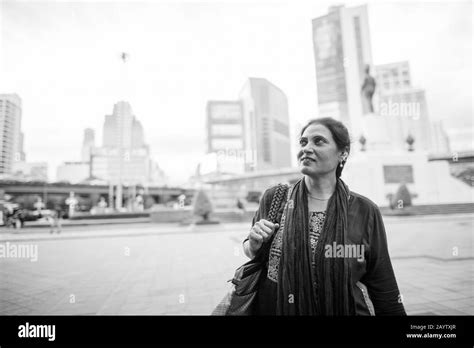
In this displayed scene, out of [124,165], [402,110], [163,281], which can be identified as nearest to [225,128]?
[402,110]

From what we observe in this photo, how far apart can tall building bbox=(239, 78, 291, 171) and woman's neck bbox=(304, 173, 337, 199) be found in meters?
2.05

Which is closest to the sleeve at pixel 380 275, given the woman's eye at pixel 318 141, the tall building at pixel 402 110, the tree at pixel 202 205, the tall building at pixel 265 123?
the woman's eye at pixel 318 141

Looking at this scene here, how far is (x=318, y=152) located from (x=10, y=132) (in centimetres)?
368

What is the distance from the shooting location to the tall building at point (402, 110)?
14.8ft

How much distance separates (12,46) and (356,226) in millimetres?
3724

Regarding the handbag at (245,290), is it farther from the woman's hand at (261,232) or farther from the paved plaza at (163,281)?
the paved plaza at (163,281)

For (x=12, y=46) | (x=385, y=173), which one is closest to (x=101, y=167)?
(x=385, y=173)

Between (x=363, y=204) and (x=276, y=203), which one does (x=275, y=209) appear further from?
(x=363, y=204)

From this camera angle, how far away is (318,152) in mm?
1511

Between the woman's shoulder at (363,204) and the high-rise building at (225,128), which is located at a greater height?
the high-rise building at (225,128)

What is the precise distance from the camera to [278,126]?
4113mm

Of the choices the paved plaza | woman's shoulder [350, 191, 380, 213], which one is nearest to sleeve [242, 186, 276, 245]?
woman's shoulder [350, 191, 380, 213]

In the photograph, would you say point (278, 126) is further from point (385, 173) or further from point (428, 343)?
point (385, 173)

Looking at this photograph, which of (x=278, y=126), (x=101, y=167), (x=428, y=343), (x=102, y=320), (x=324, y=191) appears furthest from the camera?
(x=101, y=167)
